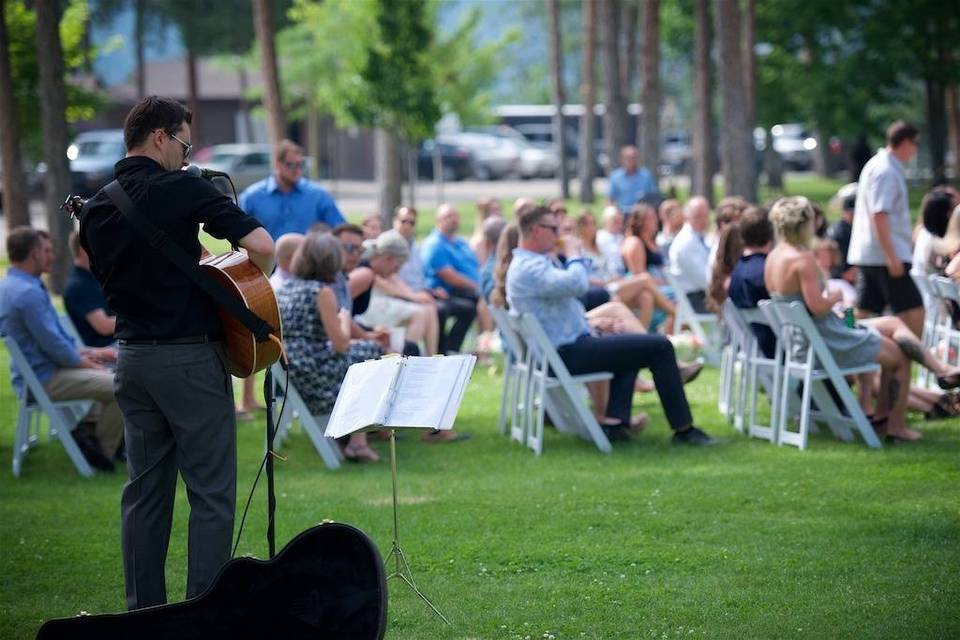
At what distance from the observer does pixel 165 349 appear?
17.0 feet

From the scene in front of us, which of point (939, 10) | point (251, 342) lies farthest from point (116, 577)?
point (939, 10)

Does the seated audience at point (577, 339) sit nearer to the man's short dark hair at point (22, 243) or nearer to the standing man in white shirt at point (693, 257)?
the man's short dark hair at point (22, 243)

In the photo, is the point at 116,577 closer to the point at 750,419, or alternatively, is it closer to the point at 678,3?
the point at 750,419

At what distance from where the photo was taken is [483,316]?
13.8 m

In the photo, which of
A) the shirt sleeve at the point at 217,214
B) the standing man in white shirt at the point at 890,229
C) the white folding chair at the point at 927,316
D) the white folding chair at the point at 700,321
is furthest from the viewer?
the white folding chair at the point at 700,321

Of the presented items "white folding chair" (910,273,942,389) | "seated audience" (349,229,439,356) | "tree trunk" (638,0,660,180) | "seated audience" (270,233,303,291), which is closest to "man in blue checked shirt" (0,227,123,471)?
"seated audience" (270,233,303,291)

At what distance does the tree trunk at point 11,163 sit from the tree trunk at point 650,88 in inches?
567

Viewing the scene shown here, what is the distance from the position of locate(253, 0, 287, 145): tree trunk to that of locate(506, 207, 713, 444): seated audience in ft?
48.7

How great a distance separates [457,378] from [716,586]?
1.51 metres

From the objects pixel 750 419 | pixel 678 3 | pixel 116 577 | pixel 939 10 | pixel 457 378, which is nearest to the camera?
pixel 457 378

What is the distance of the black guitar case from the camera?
491cm

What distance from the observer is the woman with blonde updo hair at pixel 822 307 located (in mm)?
8844

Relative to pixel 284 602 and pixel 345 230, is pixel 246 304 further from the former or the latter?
pixel 345 230

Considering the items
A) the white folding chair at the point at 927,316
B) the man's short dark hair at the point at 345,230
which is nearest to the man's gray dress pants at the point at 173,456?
the man's short dark hair at the point at 345,230
